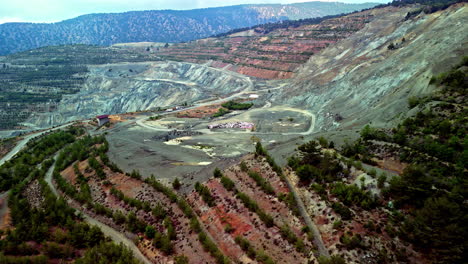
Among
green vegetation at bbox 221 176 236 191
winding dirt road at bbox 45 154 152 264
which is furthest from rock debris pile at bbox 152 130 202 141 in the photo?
green vegetation at bbox 221 176 236 191

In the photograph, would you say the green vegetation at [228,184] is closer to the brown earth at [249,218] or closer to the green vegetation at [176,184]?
the brown earth at [249,218]

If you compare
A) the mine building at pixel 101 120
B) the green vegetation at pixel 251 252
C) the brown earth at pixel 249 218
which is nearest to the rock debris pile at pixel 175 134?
the mine building at pixel 101 120

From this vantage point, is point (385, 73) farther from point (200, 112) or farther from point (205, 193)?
point (205, 193)

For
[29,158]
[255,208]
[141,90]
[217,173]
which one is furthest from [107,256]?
[141,90]

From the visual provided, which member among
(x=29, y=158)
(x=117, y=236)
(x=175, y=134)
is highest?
Result: (x=175, y=134)

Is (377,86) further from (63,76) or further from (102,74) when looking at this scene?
(63,76)

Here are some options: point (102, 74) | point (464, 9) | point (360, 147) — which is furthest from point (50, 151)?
point (102, 74)
